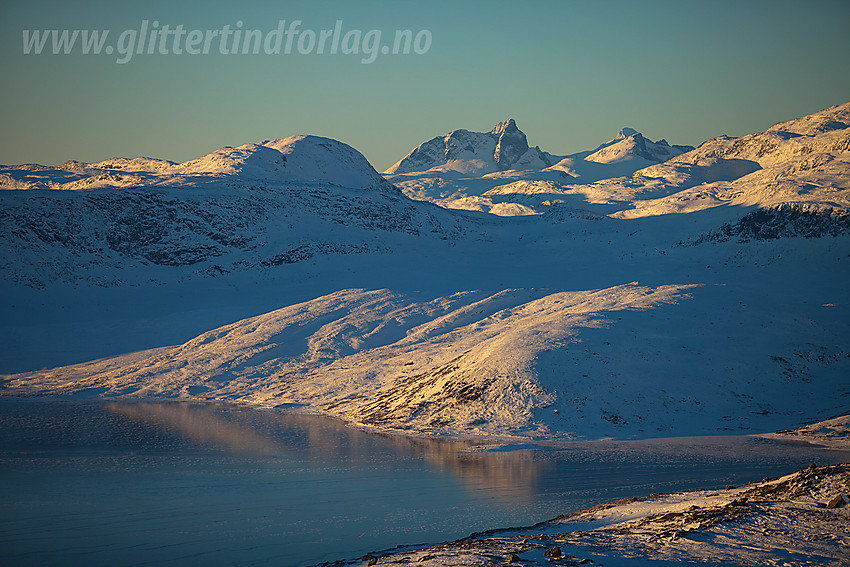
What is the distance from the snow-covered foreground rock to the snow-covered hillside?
21.6 meters

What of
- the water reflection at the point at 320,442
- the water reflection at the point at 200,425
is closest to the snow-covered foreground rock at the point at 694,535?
the water reflection at the point at 320,442

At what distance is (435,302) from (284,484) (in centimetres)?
5347

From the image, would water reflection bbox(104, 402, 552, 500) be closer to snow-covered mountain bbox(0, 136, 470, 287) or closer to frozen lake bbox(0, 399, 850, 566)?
frozen lake bbox(0, 399, 850, 566)

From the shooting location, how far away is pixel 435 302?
92875 millimetres

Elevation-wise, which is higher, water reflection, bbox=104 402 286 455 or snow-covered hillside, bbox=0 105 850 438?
snow-covered hillside, bbox=0 105 850 438

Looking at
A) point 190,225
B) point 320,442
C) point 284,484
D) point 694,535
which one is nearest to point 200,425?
point 320,442

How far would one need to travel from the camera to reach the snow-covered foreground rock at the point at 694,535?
24312 mm

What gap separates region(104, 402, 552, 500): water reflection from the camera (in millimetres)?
42169

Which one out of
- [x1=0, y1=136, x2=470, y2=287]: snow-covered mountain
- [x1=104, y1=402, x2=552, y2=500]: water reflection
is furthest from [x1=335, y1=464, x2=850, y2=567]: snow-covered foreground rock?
[x1=0, y1=136, x2=470, y2=287]: snow-covered mountain

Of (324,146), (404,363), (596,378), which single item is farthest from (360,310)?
(324,146)

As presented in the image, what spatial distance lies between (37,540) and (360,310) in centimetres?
5999

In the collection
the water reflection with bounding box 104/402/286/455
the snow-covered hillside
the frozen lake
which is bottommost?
the frozen lake

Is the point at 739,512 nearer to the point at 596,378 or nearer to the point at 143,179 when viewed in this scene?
the point at 596,378

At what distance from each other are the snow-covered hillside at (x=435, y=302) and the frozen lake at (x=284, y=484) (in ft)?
25.0
